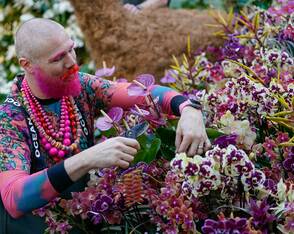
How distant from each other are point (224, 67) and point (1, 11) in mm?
2430

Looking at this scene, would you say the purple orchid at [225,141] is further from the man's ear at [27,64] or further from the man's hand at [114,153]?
the man's ear at [27,64]

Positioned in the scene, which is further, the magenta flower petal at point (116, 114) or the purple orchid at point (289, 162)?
the magenta flower petal at point (116, 114)

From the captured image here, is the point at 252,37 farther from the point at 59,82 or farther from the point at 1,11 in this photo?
the point at 1,11

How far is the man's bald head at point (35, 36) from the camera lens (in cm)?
165

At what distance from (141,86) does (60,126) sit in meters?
0.23

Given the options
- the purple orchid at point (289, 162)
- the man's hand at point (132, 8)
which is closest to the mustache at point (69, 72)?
the purple orchid at point (289, 162)

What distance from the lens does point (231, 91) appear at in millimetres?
1668

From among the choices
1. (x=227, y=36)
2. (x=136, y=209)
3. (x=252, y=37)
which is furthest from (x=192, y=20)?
(x=136, y=209)

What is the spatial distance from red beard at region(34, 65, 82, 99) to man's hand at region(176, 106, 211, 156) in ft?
0.97

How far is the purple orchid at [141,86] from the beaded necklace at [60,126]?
18 centimetres

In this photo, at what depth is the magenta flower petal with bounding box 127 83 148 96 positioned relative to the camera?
5.51 ft

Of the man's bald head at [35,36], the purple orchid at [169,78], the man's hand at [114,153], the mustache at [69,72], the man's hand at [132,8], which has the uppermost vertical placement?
the man's bald head at [35,36]

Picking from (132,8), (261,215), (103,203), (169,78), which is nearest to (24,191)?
(103,203)

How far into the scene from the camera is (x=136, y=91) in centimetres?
169
